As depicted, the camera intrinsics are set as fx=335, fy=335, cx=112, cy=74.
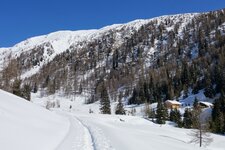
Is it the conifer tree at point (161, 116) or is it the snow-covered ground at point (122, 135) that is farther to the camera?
the conifer tree at point (161, 116)

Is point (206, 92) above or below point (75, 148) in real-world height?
above

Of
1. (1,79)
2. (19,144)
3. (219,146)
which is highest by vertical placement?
(1,79)

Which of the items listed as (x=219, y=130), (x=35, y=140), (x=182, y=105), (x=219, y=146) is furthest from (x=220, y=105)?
(x=35, y=140)

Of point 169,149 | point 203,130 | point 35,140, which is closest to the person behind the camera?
point 35,140

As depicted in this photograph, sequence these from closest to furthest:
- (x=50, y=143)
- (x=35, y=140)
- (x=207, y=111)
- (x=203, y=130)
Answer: (x=35, y=140) → (x=50, y=143) → (x=203, y=130) → (x=207, y=111)

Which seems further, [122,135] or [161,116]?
[161,116]

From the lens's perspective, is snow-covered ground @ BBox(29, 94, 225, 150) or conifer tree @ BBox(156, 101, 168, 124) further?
conifer tree @ BBox(156, 101, 168, 124)

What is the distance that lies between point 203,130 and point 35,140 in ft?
180

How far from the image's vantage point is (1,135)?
60.8 ft

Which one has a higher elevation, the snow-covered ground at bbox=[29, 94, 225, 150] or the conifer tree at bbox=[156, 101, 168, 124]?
the conifer tree at bbox=[156, 101, 168, 124]

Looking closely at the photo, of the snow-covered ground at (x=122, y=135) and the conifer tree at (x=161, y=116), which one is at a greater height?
the conifer tree at (x=161, y=116)

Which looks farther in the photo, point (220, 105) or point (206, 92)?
point (206, 92)

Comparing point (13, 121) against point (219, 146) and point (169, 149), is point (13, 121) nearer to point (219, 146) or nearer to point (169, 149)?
point (169, 149)

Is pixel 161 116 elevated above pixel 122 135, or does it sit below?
above
